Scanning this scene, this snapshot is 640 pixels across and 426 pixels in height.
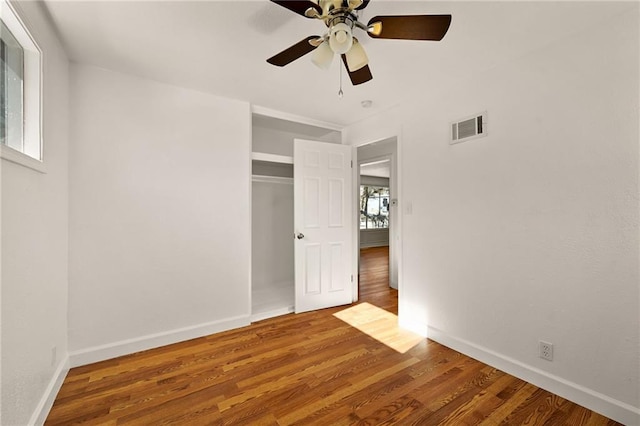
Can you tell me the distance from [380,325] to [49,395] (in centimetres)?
266

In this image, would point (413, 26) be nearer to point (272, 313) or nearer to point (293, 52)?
point (293, 52)

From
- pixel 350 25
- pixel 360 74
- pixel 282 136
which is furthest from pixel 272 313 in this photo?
pixel 350 25

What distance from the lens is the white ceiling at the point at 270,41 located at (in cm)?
157

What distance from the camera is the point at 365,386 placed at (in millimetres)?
1884

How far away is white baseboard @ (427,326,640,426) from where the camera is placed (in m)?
1.56

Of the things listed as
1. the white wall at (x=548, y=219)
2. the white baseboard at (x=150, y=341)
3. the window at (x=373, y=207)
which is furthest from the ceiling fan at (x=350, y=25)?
the window at (x=373, y=207)

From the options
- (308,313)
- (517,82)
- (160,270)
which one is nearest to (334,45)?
(517,82)

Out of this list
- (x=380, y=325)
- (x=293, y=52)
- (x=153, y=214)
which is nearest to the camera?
(x=293, y=52)

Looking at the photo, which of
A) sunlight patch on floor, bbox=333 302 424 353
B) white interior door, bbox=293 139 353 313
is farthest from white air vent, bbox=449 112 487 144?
sunlight patch on floor, bbox=333 302 424 353

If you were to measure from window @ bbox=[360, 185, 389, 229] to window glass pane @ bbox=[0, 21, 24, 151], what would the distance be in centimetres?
805

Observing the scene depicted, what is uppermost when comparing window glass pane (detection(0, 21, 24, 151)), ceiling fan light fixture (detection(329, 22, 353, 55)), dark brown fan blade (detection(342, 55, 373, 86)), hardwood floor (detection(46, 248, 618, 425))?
dark brown fan blade (detection(342, 55, 373, 86))

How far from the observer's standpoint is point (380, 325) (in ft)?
9.55

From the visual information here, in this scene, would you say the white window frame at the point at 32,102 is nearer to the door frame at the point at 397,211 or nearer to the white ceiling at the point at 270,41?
the white ceiling at the point at 270,41

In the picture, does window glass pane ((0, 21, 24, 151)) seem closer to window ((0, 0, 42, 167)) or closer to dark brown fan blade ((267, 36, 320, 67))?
window ((0, 0, 42, 167))
